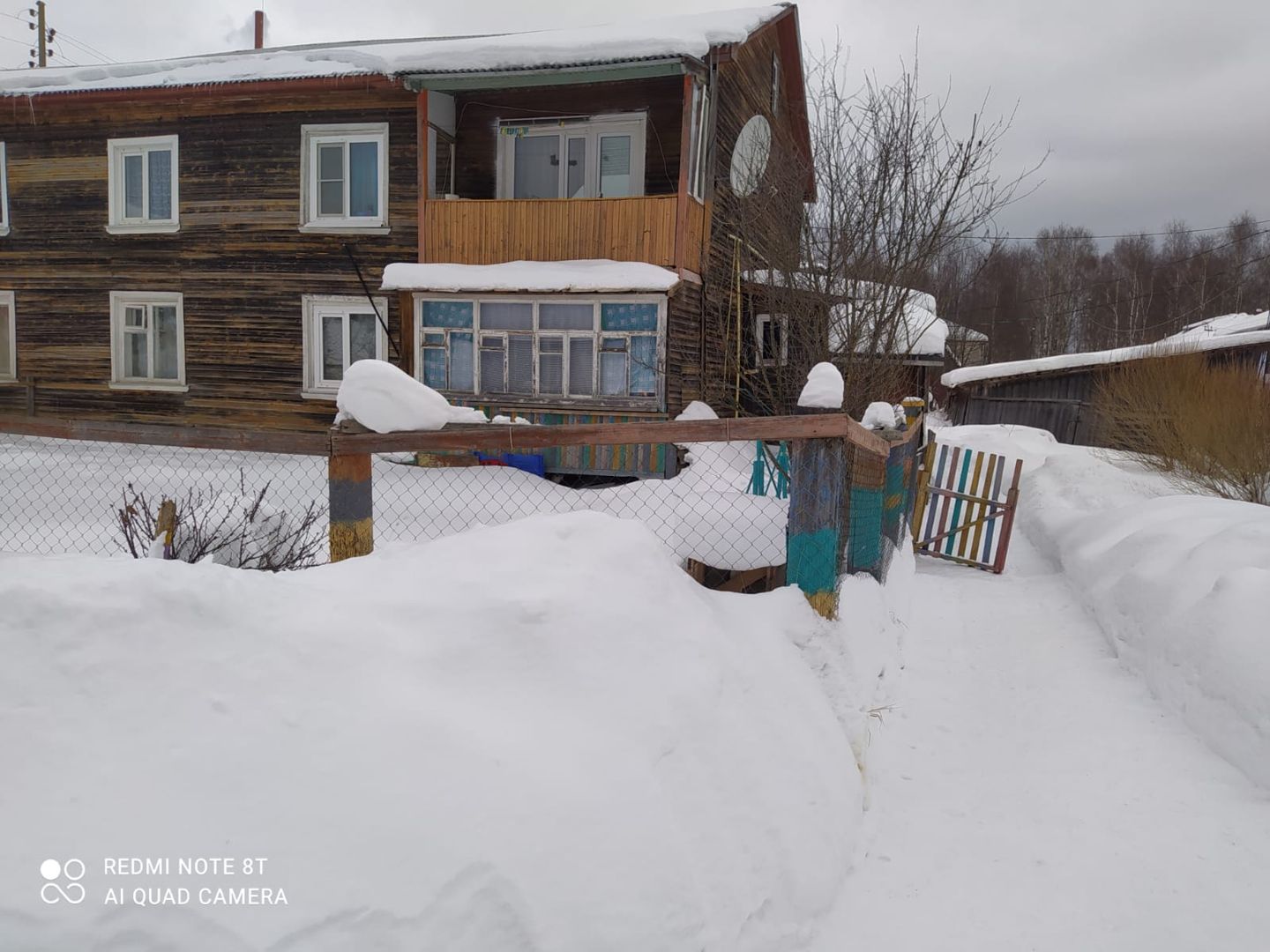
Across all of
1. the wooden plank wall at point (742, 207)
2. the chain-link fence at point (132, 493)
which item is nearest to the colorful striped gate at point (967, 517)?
the wooden plank wall at point (742, 207)

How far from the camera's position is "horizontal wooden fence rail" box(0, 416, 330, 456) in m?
3.67

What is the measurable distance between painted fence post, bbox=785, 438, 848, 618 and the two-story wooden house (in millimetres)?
7982

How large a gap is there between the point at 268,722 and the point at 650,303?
33.6 ft

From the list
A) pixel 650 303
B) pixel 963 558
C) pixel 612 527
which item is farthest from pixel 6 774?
pixel 650 303

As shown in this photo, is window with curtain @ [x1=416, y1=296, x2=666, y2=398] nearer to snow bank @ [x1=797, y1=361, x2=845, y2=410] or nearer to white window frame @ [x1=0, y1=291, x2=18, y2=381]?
snow bank @ [x1=797, y1=361, x2=845, y2=410]

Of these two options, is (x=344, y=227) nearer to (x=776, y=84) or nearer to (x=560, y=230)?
(x=560, y=230)

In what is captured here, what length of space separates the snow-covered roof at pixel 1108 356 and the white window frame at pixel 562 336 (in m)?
10.6

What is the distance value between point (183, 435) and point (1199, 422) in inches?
507

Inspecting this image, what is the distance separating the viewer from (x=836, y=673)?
11.6 ft

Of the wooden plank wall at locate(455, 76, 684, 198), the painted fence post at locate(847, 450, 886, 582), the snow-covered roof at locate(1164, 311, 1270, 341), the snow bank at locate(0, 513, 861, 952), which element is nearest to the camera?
the snow bank at locate(0, 513, 861, 952)

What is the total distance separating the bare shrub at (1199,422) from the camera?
10.5 metres

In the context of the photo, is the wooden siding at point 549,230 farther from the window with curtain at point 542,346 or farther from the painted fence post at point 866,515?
the painted fence post at point 866,515

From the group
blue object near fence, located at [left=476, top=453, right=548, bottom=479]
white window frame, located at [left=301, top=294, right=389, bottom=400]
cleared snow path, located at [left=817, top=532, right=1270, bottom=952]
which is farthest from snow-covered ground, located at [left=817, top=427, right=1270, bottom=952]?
white window frame, located at [left=301, top=294, right=389, bottom=400]

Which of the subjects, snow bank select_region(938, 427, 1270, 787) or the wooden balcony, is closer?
snow bank select_region(938, 427, 1270, 787)
